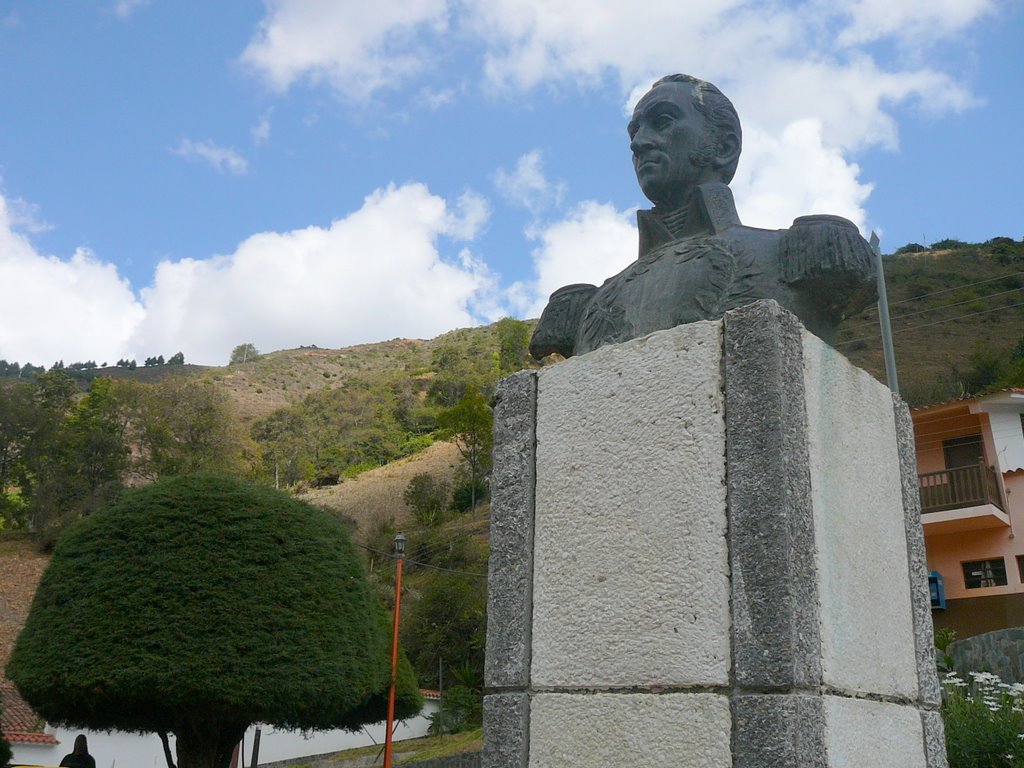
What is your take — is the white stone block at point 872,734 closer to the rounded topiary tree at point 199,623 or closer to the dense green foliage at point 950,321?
the rounded topiary tree at point 199,623

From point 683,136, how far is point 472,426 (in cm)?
3765

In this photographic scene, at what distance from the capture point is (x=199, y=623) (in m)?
12.1

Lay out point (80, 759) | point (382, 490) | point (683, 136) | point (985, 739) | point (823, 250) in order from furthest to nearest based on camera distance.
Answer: point (382, 490), point (80, 759), point (985, 739), point (683, 136), point (823, 250)

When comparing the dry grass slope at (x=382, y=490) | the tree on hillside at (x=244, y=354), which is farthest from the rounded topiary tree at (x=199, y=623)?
the tree on hillside at (x=244, y=354)

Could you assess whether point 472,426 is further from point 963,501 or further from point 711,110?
point 711,110

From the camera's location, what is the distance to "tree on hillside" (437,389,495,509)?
40.4 m

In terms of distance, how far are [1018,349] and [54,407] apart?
135 ft

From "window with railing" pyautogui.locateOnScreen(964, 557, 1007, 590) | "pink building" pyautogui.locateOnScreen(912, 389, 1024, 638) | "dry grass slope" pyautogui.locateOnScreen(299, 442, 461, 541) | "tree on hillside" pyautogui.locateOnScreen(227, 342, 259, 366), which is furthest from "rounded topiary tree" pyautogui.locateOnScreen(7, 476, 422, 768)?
"tree on hillside" pyautogui.locateOnScreen(227, 342, 259, 366)

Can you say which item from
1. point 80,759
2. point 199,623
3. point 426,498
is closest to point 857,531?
point 199,623

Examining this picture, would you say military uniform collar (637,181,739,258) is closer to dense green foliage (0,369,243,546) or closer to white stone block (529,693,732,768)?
white stone block (529,693,732,768)

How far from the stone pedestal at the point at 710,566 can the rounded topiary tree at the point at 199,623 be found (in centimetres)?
1010

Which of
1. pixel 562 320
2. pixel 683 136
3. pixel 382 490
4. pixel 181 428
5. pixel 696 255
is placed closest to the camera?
pixel 696 255

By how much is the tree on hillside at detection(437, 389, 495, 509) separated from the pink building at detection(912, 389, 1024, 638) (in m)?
22.8

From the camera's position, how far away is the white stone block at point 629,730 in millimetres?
2428
